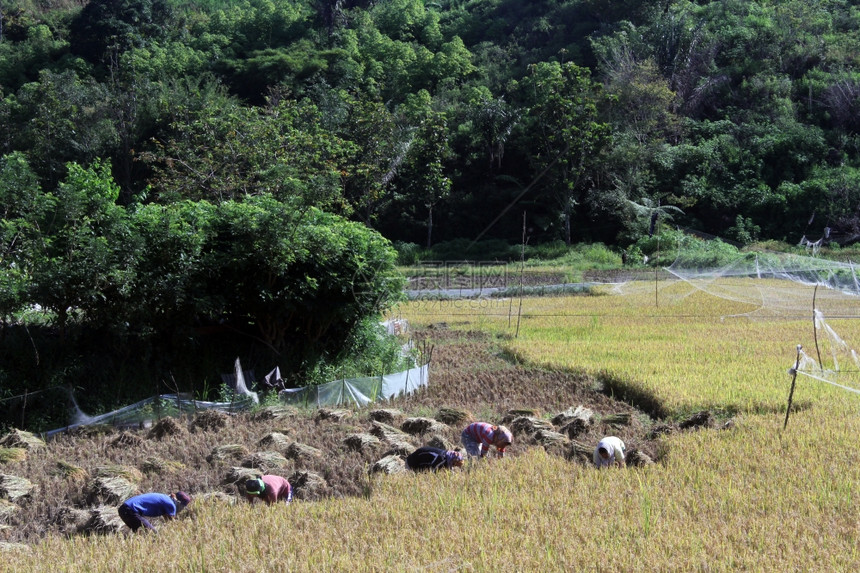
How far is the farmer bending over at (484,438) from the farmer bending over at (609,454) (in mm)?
886

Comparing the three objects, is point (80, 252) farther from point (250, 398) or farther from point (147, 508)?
point (147, 508)

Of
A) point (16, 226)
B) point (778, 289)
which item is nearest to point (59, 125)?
point (16, 226)

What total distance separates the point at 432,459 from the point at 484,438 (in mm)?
683

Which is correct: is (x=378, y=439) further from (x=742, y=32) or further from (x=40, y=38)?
(x=40, y=38)

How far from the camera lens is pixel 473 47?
191 ft

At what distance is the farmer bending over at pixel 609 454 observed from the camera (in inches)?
292

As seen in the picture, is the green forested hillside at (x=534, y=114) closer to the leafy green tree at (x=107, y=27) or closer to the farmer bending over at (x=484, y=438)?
the leafy green tree at (x=107, y=27)

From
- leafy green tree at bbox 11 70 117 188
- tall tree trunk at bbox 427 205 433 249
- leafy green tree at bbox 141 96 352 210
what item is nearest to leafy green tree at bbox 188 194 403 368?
leafy green tree at bbox 141 96 352 210

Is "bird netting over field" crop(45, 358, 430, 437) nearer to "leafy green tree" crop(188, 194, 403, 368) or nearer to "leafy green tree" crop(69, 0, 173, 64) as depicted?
"leafy green tree" crop(188, 194, 403, 368)

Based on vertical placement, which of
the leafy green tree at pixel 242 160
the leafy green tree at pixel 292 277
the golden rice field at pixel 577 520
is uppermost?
the leafy green tree at pixel 242 160

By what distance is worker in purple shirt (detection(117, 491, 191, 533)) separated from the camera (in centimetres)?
607

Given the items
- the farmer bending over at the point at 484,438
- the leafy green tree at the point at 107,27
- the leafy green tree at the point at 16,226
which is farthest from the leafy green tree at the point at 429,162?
the farmer bending over at the point at 484,438

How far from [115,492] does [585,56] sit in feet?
154

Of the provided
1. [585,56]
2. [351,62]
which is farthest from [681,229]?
[351,62]
